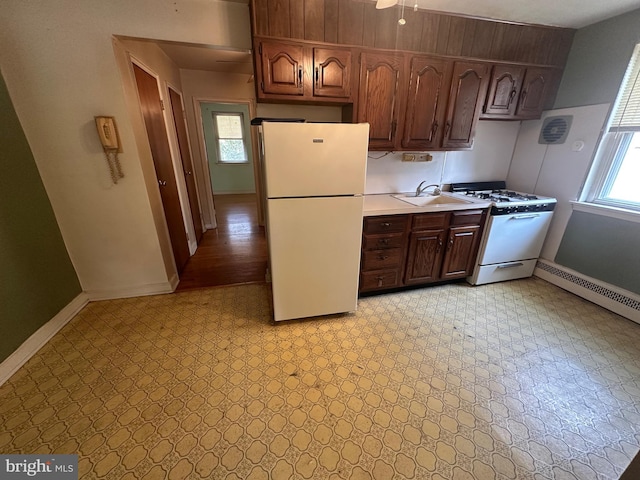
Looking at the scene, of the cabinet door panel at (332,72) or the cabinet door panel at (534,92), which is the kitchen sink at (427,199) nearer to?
the cabinet door panel at (534,92)

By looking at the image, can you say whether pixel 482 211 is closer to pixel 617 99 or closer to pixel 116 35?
pixel 617 99

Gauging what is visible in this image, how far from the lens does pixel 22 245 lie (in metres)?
1.81

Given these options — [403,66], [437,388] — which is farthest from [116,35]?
[437,388]

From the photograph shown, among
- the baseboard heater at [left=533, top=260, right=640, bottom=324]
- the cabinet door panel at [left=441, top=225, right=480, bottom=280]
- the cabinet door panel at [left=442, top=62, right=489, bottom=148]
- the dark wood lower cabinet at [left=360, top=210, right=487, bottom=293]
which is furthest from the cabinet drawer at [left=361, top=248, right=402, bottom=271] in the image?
the baseboard heater at [left=533, top=260, right=640, bottom=324]

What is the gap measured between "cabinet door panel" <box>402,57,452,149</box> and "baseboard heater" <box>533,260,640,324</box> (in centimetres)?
191

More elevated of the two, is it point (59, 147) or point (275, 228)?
point (59, 147)

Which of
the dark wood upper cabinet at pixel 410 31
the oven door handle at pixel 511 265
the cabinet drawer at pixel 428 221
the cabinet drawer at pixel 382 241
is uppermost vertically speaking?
the dark wood upper cabinet at pixel 410 31

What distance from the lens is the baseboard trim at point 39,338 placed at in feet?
5.35

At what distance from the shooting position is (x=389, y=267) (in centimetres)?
242

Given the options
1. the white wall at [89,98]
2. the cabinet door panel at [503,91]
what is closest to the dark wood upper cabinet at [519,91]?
the cabinet door panel at [503,91]

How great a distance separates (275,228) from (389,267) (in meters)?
1.20

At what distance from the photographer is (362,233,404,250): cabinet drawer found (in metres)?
2.27

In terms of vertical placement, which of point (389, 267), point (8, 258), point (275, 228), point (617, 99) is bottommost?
point (389, 267)

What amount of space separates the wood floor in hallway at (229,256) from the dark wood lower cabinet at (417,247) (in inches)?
51.5
